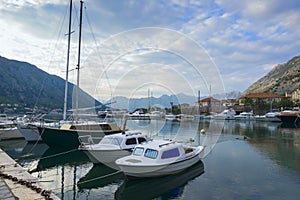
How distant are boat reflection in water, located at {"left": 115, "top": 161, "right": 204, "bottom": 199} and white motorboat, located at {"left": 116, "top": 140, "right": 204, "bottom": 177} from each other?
403mm

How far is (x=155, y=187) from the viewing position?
42.5 feet

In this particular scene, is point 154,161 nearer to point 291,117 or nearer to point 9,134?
point 9,134

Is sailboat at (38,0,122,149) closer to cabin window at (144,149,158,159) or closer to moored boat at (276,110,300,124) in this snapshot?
cabin window at (144,149,158,159)

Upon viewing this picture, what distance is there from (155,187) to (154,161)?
1.45 metres

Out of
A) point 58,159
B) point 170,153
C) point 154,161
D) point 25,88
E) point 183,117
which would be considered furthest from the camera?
point 25,88

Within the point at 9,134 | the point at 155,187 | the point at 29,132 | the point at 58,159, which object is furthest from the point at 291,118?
the point at 9,134

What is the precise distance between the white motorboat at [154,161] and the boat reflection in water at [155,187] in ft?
1.32

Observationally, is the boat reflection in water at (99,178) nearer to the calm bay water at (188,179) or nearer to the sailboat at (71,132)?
the calm bay water at (188,179)

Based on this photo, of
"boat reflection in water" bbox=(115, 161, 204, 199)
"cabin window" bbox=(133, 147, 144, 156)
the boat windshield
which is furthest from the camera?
the boat windshield

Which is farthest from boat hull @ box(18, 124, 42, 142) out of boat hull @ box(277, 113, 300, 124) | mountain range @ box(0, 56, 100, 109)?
mountain range @ box(0, 56, 100, 109)

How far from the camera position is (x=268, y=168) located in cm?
1728

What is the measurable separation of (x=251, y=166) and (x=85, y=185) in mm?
12708

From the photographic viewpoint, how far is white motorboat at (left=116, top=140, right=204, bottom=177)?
13.1m

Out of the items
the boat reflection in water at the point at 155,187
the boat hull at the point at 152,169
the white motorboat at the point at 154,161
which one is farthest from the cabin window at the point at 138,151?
the boat reflection in water at the point at 155,187
